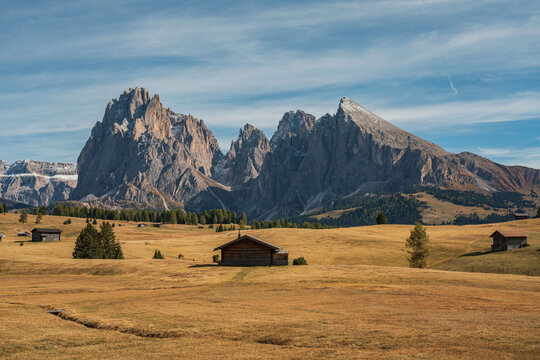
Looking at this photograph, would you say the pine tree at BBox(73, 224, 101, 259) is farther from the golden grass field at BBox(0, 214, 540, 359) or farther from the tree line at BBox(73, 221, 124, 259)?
Result: the golden grass field at BBox(0, 214, 540, 359)

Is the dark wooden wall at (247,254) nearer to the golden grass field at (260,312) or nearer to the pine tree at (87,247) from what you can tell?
the golden grass field at (260,312)

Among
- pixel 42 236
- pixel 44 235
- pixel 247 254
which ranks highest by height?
pixel 247 254

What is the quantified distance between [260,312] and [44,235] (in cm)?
11560

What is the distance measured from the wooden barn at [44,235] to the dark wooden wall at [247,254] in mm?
78868

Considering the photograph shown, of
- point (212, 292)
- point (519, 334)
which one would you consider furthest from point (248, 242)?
point (519, 334)

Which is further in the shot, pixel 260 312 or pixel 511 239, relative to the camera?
pixel 511 239

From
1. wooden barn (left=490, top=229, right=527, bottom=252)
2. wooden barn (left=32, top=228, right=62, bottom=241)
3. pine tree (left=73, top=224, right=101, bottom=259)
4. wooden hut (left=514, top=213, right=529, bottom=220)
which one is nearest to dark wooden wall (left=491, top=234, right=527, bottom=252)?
wooden barn (left=490, top=229, right=527, bottom=252)

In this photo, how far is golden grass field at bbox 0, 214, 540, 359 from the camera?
22.1 meters

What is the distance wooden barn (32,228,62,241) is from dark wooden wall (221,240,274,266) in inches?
3105

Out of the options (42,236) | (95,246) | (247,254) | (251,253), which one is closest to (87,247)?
(95,246)

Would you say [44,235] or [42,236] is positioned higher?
[44,235]

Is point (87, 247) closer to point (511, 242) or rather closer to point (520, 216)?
point (511, 242)

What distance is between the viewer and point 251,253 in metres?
75.1

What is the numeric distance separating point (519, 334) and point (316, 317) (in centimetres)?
1275
